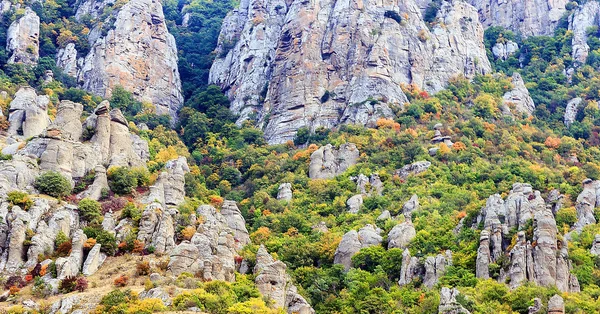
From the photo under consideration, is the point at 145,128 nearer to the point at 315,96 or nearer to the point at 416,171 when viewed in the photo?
the point at 315,96

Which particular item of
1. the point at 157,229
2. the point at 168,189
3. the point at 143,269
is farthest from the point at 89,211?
the point at 168,189

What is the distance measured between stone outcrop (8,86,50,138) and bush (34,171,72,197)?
13790mm

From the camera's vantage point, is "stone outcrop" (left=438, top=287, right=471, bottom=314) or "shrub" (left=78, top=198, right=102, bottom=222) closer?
"stone outcrop" (left=438, top=287, right=471, bottom=314)

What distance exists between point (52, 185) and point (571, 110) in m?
62.8

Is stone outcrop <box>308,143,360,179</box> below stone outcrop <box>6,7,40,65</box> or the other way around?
below

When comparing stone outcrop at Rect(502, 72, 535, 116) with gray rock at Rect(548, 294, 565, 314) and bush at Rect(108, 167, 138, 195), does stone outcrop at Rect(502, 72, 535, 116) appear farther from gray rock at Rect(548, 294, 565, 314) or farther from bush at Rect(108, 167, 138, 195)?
gray rock at Rect(548, 294, 565, 314)

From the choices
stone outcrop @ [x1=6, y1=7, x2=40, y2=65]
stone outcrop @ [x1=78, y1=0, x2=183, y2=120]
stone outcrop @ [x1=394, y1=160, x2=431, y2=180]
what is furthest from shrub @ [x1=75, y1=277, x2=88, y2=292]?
stone outcrop @ [x1=6, y1=7, x2=40, y2=65]

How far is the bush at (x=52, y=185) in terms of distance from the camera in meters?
64.9

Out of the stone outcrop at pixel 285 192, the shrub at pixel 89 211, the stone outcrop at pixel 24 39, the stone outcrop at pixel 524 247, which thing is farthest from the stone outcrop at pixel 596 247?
the stone outcrop at pixel 24 39

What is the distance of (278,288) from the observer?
59.3m

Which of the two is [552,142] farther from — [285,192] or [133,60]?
[133,60]

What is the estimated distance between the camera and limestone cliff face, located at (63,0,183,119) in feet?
355

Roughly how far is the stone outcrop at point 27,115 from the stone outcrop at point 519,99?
51.7 m

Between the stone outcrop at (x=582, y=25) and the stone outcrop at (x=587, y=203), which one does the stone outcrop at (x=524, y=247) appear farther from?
the stone outcrop at (x=582, y=25)
